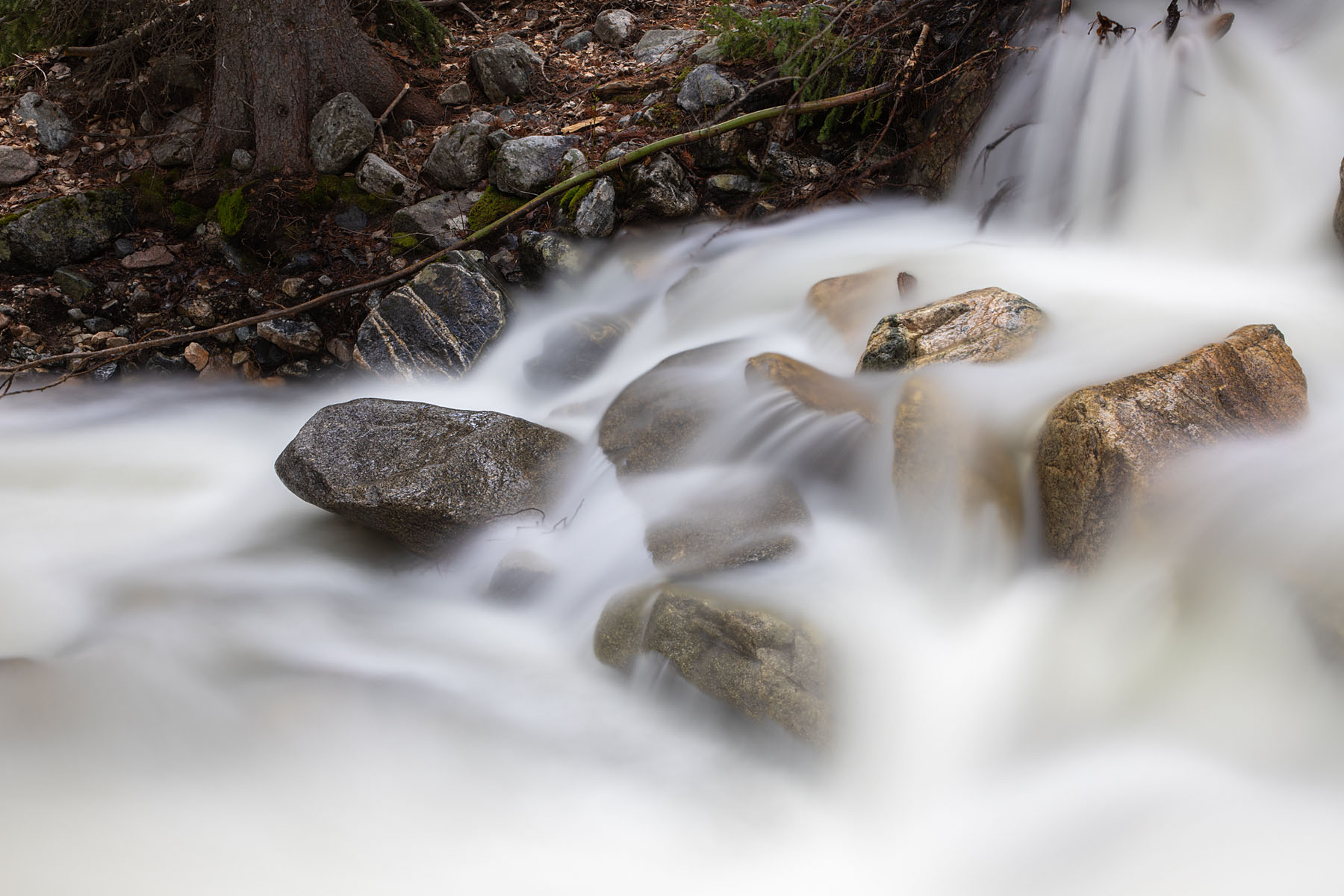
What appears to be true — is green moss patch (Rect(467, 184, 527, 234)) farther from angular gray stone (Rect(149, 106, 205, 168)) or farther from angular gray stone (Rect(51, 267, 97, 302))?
angular gray stone (Rect(51, 267, 97, 302))

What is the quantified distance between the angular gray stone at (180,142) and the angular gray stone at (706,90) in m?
3.37

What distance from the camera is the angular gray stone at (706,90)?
17.5 ft

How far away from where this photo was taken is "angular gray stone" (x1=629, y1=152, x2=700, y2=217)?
506 centimetres

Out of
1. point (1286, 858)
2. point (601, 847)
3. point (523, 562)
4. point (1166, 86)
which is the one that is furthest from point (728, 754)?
point (1166, 86)

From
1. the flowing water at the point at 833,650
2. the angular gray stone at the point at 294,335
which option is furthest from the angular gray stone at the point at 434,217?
the flowing water at the point at 833,650

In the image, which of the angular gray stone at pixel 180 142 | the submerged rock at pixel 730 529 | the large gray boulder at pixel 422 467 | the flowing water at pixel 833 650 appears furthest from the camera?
the angular gray stone at pixel 180 142

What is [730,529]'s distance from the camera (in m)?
3.14

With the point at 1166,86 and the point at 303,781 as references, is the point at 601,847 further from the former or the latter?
the point at 1166,86

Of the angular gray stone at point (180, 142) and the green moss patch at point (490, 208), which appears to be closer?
the green moss patch at point (490, 208)

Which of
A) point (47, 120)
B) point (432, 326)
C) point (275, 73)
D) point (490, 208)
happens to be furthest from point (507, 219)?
point (47, 120)

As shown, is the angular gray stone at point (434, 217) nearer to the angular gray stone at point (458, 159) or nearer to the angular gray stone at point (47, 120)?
the angular gray stone at point (458, 159)

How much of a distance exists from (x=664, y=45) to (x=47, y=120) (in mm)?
4516

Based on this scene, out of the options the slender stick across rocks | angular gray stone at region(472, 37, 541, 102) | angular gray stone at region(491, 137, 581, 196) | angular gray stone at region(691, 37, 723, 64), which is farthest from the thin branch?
angular gray stone at region(472, 37, 541, 102)

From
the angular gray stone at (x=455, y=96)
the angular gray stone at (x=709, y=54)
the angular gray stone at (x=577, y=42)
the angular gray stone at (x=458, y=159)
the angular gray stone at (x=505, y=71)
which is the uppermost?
the angular gray stone at (x=709, y=54)
